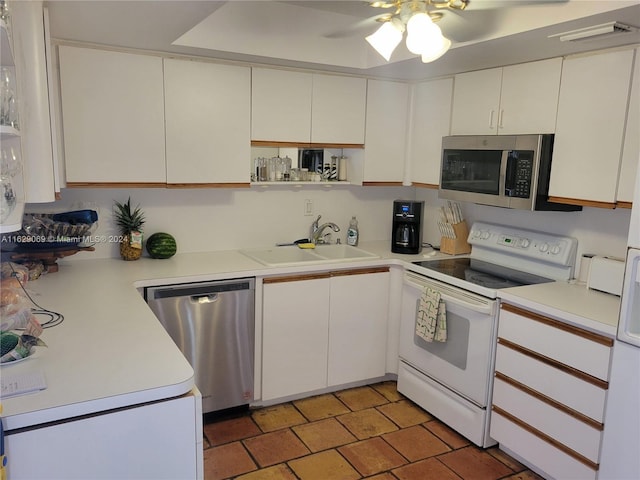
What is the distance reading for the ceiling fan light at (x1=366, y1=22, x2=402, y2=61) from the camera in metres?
2.04

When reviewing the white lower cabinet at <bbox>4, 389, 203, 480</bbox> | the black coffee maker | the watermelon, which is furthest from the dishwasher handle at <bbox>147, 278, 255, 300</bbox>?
the white lower cabinet at <bbox>4, 389, 203, 480</bbox>

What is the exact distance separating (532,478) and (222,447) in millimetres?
1590

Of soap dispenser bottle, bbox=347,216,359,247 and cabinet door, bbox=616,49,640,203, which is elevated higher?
cabinet door, bbox=616,49,640,203

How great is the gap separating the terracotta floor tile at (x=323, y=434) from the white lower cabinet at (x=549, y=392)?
0.81 metres

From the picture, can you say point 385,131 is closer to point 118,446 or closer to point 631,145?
point 631,145

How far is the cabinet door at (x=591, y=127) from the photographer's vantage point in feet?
7.75

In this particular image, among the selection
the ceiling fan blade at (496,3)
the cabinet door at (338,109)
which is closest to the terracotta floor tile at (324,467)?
the cabinet door at (338,109)

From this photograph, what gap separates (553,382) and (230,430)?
5.67ft

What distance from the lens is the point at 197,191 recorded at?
10.9 ft

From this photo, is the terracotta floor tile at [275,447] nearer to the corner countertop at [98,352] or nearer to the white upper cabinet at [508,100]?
the corner countertop at [98,352]

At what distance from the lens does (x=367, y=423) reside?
9.99 feet

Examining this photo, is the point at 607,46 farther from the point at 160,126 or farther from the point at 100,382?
the point at 100,382

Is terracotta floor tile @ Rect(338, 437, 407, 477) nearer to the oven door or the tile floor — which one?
the tile floor

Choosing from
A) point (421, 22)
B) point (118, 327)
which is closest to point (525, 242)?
point (421, 22)
